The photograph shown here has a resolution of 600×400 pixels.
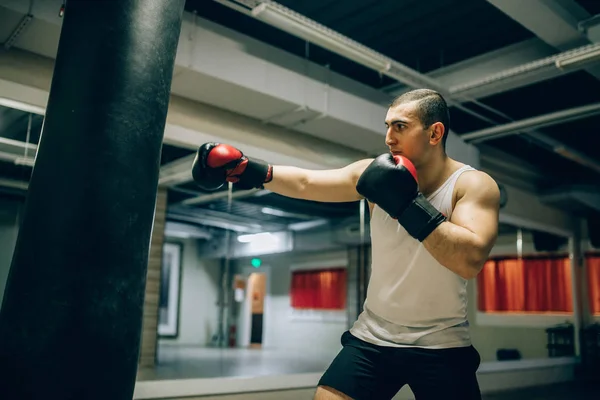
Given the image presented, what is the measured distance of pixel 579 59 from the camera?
3512 millimetres

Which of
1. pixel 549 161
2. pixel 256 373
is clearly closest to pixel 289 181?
pixel 256 373

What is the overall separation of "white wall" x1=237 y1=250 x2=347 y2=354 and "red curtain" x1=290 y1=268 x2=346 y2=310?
11.1 inches

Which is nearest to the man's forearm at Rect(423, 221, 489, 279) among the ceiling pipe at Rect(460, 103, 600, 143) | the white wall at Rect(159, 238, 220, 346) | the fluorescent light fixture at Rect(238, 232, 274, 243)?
the ceiling pipe at Rect(460, 103, 600, 143)

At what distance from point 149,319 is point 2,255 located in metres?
3.18

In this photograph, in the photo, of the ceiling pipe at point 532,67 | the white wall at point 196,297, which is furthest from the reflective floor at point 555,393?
the white wall at point 196,297

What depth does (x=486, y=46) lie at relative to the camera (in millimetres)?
4199

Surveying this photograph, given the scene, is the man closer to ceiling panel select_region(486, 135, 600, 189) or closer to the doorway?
ceiling panel select_region(486, 135, 600, 189)

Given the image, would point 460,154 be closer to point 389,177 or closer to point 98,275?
point 389,177

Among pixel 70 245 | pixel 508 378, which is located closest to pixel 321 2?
pixel 70 245

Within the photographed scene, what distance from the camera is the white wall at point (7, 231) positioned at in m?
3.22

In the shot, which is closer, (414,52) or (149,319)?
(414,52)

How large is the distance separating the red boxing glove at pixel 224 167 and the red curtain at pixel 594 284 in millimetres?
7727

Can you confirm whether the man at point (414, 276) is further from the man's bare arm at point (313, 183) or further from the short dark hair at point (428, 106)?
the man's bare arm at point (313, 183)

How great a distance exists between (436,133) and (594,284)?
7.60 m
